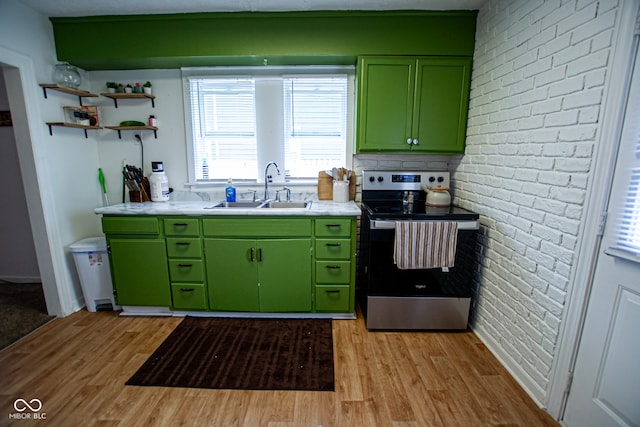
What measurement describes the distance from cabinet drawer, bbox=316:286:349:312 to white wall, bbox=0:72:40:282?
3.18 meters

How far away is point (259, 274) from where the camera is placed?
2.26m

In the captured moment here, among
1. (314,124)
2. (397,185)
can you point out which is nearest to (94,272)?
(314,124)

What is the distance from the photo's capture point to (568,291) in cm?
138

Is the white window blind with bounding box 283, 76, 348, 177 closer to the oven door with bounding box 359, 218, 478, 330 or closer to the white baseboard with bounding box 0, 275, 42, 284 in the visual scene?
the oven door with bounding box 359, 218, 478, 330

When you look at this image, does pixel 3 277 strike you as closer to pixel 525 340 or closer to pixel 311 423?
pixel 311 423

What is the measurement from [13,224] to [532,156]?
4.73 m

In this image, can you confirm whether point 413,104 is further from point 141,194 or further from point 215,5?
point 141,194

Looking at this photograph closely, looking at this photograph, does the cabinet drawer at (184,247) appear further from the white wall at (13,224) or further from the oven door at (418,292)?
the white wall at (13,224)

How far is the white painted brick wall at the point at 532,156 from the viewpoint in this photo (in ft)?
4.32

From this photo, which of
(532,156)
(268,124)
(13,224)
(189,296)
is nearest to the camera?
(532,156)

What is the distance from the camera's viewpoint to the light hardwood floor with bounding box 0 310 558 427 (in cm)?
146

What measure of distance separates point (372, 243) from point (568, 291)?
1095 mm

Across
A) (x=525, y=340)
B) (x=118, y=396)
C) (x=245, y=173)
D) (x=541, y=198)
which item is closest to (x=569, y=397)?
(x=525, y=340)

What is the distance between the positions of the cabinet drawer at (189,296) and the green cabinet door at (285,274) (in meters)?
0.51
